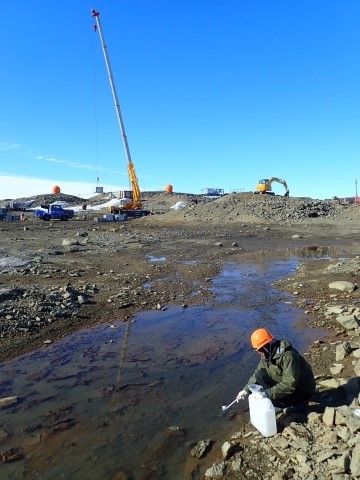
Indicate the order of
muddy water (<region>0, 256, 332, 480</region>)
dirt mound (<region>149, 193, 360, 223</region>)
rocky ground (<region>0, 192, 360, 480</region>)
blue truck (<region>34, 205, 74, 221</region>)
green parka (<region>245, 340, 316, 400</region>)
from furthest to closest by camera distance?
blue truck (<region>34, 205, 74, 221</region>) → dirt mound (<region>149, 193, 360, 223</region>) → green parka (<region>245, 340, 316, 400</region>) → muddy water (<region>0, 256, 332, 480</region>) → rocky ground (<region>0, 192, 360, 480</region>)

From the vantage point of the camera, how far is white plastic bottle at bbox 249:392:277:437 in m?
4.52

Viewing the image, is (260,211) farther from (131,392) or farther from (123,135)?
(131,392)

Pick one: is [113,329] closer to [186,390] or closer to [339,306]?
[186,390]

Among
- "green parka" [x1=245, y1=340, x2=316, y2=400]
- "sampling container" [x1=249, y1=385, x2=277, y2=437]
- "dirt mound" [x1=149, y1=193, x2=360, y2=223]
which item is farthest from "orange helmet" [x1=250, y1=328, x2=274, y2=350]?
"dirt mound" [x1=149, y1=193, x2=360, y2=223]

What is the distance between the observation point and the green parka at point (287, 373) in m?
4.71

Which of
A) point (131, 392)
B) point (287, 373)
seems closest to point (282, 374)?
point (287, 373)

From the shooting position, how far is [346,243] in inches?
955

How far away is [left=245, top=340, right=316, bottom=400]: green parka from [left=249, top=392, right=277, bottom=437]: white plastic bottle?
0.80ft

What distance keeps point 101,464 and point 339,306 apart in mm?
6870

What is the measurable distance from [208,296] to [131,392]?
19.1 ft

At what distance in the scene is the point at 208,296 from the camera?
37.7 ft

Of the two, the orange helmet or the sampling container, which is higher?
the orange helmet

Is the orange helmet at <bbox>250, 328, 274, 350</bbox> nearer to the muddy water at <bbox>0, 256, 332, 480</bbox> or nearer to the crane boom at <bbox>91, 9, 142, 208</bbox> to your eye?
the muddy water at <bbox>0, 256, 332, 480</bbox>

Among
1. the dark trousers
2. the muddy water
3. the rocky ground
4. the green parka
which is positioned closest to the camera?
the rocky ground
